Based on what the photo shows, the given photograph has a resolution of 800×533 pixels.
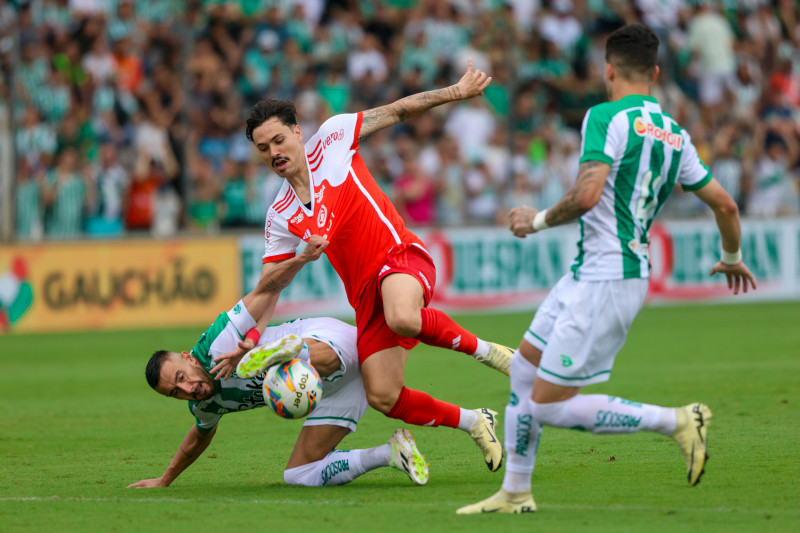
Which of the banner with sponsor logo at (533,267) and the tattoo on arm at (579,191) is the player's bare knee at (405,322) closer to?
the tattoo on arm at (579,191)

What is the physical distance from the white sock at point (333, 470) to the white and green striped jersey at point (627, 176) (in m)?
1.95

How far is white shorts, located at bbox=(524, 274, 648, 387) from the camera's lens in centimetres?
518

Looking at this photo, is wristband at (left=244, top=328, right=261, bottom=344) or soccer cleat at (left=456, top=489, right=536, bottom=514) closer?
soccer cleat at (left=456, top=489, right=536, bottom=514)

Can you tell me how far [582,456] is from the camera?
23.7 feet

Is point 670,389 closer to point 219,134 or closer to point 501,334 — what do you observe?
point 501,334

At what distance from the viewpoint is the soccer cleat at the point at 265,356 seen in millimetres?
6023

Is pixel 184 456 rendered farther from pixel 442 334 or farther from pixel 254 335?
pixel 442 334

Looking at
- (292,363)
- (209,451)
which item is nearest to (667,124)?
(292,363)

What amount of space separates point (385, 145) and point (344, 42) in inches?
77.6

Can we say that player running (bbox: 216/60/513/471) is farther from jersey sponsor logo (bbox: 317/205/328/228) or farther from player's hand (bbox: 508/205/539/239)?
player's hand (bbox: 508/205/539/239)

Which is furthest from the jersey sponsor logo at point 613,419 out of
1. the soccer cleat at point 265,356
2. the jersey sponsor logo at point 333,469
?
the jersey sponsor logo at point 333,469

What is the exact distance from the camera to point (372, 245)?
276 inches

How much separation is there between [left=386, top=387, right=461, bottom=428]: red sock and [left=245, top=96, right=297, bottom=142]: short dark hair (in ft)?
6.06

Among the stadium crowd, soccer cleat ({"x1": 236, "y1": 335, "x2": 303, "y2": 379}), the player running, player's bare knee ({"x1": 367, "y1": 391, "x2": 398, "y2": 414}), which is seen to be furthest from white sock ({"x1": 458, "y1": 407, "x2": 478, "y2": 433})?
the stadium crowd
